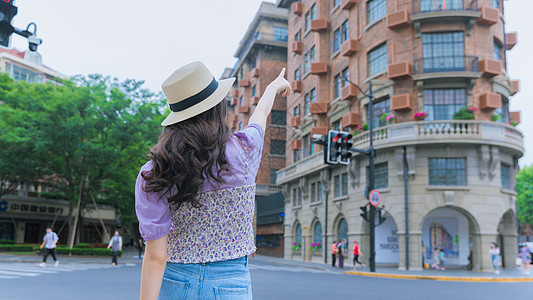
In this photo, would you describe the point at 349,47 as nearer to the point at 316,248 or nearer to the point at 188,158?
the point at 316,248

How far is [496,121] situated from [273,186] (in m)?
28.2

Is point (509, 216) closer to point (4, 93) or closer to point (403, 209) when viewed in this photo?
point (403, 209)

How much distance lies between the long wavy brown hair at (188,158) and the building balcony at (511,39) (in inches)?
1247

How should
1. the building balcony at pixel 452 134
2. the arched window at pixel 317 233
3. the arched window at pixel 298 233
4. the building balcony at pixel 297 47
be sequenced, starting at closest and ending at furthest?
the building balcony at pixel 452 134 → the arched window at pixel 317 233 → the arched window at pixel 298 233 → the building balcony at pixel 297 47

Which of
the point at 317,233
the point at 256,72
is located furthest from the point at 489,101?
the point at 256,72

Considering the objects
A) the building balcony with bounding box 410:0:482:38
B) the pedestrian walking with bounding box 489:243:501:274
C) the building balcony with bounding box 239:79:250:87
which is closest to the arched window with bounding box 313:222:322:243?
the pedestrian walking with bounding box 489:243:501:274

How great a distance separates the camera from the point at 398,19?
27.2m

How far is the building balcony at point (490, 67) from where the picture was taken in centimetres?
2591

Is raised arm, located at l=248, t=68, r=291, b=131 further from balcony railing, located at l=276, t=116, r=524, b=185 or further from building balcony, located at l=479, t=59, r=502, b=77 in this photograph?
building balcony, located at l=479, t=59, r=502, b=77

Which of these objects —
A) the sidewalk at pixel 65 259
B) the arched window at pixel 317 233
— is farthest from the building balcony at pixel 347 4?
the sidewalk at pixel 65 259

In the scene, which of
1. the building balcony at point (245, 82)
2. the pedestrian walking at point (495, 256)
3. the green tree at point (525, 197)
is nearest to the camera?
the pedestrian walking at point (495, 256)

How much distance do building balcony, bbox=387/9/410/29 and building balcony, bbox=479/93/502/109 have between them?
19.1 ft

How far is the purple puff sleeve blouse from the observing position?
1.90 m

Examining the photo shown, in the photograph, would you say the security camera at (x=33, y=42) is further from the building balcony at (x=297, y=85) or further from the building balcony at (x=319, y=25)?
the building balcony at (x=297, y=85)
